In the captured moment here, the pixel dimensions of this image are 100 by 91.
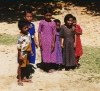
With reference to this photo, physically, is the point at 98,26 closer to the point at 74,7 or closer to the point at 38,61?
the point at 74,7

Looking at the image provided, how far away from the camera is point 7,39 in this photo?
48.6 feet

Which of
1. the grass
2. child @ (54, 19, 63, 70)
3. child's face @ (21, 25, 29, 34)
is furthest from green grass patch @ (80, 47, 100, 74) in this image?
child's face @ (21, 25, 29, 34)

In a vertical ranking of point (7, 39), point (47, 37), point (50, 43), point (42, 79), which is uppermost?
point (47, 37)

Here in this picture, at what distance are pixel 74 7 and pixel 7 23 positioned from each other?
5178mm

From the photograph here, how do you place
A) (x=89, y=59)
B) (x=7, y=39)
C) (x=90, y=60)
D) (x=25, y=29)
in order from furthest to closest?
1. (x=7, y=39)
2. (x=89, y=59)
3. (x=90, y=60)
4. (x=25, y=29)

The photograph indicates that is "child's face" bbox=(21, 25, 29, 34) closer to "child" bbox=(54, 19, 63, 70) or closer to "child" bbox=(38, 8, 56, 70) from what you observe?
"child" bbox=(38, 8, 56, 70)

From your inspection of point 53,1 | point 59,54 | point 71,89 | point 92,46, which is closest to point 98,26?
point 92,46

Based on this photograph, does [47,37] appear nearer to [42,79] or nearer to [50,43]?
[50,43]

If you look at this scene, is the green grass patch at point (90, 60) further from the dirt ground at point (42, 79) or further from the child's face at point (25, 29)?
the child's face at point (25, 29)

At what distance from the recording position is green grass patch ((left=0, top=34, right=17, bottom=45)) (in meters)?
14.3

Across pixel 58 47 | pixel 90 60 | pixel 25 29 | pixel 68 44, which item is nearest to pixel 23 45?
pixel 25 29

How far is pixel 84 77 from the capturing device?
10.4 meters

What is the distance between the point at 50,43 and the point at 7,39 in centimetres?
473

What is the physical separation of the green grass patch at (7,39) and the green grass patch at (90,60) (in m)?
2.95
